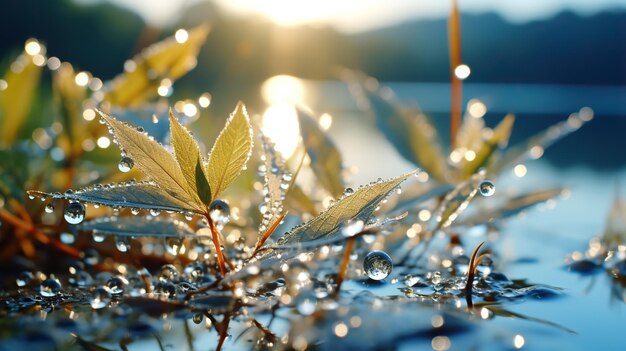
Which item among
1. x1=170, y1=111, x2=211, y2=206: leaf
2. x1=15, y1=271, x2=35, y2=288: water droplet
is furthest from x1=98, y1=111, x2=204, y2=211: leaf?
x1=15, y1=271, x2=35, y2=288: water droplet

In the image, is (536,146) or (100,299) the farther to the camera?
(536,146)

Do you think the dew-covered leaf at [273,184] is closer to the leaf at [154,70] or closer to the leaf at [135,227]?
the leaf at [135,227]

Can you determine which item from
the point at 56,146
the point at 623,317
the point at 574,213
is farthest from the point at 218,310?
the point at 574,213

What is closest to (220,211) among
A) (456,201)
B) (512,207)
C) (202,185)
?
(202,185)

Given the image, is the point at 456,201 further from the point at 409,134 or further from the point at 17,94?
the point at 17,94

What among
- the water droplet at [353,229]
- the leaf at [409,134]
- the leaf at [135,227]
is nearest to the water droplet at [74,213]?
the leaf at [135,227]

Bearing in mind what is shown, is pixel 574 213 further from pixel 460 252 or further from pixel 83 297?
pixel 83 297

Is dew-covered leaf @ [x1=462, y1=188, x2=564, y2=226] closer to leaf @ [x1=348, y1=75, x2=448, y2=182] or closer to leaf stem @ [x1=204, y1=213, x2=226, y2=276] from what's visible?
leaf @ [x1=348, y1=75, x2=448, y2=182]
